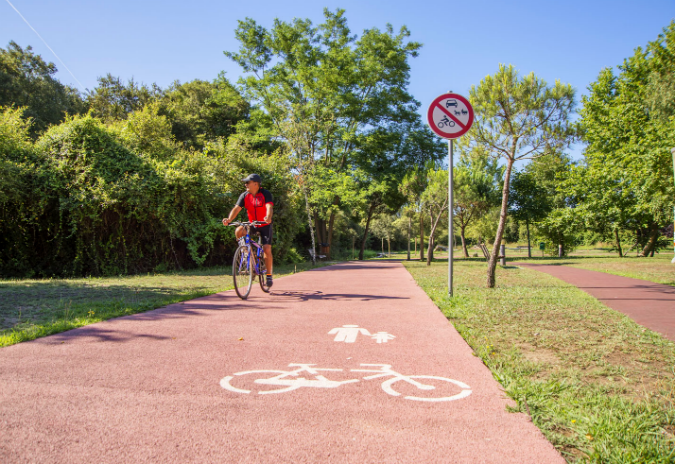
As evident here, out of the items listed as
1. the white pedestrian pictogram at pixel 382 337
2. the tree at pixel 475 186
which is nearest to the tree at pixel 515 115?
the white pedestrian pictogram at pixel 382 337

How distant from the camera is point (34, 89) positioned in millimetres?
28531

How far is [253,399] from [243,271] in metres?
4.63

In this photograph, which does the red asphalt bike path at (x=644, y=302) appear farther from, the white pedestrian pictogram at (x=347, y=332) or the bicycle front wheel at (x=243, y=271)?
the bicycle front wheel at (x=243, y=271)

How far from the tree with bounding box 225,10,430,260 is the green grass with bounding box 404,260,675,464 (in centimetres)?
1970

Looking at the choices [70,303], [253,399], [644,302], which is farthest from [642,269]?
[70,303]

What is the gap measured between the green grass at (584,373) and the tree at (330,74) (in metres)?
19.7

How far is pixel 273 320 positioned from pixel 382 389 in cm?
256

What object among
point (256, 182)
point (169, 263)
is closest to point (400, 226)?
point (169, 263)

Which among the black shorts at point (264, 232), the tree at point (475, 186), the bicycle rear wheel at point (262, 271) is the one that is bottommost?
the bicycle rear wheel at point (262, 271)

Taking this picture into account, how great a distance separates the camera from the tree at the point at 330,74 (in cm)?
2556

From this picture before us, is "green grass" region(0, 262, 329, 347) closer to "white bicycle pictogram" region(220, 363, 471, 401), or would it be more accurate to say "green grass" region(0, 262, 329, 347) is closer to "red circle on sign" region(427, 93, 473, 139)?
"white bicycle pictogram" region(220, 363, 471, 401)

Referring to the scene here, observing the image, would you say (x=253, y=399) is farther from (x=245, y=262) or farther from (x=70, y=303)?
(x=245, y=262)

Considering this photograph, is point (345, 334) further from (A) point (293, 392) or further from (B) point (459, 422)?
(B) point (459, 422)

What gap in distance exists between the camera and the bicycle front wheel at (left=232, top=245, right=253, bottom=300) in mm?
6844
